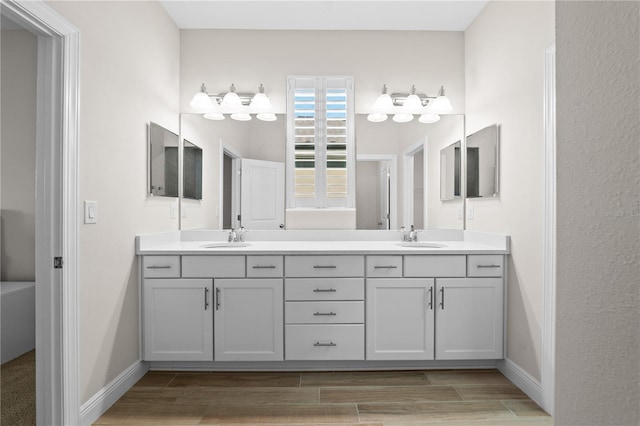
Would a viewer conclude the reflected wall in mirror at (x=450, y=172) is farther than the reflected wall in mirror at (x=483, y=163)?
Yes

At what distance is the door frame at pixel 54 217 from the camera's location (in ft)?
5.46

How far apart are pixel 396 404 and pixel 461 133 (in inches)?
82.0

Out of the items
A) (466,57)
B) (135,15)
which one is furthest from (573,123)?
(466,57)

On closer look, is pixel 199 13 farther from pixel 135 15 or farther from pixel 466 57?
pixel 466 57

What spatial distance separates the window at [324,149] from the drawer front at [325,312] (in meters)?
0.93

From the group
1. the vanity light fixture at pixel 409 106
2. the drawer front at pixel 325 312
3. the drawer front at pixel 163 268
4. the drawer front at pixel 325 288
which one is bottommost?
the drawer front at pixel 325 312

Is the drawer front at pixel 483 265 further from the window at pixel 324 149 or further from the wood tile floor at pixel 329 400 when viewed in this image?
the window at pixel 324 149

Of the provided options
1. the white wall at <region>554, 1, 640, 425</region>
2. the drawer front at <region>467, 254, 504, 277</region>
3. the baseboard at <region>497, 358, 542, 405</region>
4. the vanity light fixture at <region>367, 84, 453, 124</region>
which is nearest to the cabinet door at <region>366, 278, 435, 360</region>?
the drawer front at <region>467, 254, 504, 277</region>

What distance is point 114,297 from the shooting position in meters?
2.08

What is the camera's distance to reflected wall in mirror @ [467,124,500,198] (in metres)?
2.51

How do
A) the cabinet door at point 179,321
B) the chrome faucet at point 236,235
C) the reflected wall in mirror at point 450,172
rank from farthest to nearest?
the reflected wall in mirror at point 450,172, the chrome faucet at point 236,235, the cabinet door at point 179,321

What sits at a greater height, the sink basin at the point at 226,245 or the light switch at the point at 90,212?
the light switch at the point at 90,212

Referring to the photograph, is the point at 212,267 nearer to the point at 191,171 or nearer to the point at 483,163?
the point at 191,171

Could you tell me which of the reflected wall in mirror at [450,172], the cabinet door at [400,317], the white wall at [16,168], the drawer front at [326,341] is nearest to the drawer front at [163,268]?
the drawer front at [326,341]
